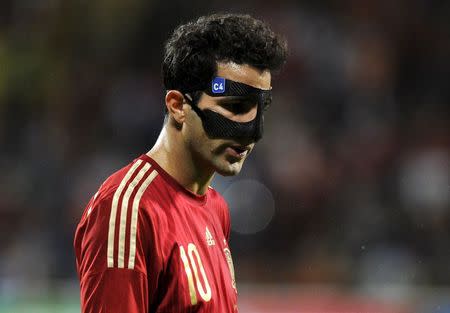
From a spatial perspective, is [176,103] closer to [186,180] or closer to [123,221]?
[186,180]

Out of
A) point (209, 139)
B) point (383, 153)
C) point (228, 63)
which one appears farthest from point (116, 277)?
point (383, 153)

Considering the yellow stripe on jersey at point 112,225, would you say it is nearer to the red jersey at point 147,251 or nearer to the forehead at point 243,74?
the red jersey at point 147,251

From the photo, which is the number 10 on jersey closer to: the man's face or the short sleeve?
the short sleeve

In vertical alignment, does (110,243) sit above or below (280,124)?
above

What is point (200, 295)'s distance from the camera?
8.26 feet

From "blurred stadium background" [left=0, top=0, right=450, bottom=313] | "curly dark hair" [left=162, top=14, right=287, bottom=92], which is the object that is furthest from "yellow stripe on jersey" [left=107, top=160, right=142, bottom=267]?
"blurred stadium background" [left=0, top=0, right=450, bottom=313]

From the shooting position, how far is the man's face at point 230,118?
8.61ft

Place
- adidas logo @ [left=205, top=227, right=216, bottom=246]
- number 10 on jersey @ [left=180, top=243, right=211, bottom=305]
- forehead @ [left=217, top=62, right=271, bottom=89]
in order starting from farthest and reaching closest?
adidas logo @ [left=205, top=227, right=216, bottom=246], forehead @ [left=217, top=62, right=271, bottom=89], number 10 on jersey @ [left=180, top=243, right=211, bottom=305]

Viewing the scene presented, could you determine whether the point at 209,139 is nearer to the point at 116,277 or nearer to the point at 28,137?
the point at 116,277

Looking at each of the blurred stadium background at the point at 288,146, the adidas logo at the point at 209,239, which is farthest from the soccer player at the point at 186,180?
the blurred stadium background at the point at 288,146

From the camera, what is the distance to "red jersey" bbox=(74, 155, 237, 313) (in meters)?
2.33

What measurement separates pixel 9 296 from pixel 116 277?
4745mm

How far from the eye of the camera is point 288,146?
26.8 feet

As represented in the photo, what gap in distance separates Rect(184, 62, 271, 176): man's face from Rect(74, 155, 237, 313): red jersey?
0.13 meters
